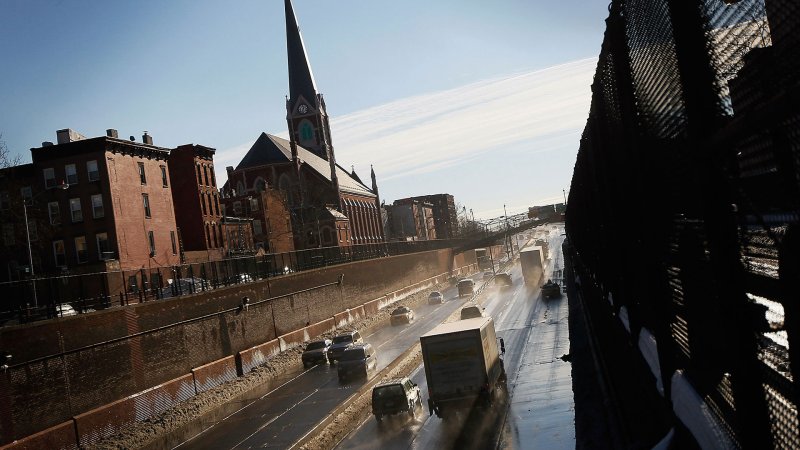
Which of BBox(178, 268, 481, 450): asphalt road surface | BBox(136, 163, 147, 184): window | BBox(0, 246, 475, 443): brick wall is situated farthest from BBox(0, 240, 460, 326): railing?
BBox(136, 163, 147, 184): window

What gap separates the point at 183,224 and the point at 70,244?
Result: 14.5m

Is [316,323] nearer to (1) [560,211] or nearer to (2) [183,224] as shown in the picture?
(2) [183,224]

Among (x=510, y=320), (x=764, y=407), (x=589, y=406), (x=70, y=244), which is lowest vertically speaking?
(x=510, y=320)

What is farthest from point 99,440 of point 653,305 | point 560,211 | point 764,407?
point 560,211

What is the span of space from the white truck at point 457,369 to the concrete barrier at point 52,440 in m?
13.4

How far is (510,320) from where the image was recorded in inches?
2363

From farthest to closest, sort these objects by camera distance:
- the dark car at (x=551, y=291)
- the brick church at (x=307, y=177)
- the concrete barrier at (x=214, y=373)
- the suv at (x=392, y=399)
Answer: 1. the brick church at (x=307, y=177)
2. the dark car at (x=551, y=291)
3. the concrete barrier at (x=214, y=373)
4. the suv at (x=392, y=399)

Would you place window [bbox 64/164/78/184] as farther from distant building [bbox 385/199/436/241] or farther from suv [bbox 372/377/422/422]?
distant building [bbox 385/199/436/241]

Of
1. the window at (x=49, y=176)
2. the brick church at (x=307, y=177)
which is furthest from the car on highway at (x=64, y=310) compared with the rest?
the brick church at (x=307, y=177)

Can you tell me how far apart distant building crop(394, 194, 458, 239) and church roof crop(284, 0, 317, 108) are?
194ft

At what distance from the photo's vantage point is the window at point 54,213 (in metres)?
58.8

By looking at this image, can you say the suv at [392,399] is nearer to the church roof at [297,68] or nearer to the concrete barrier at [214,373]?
the concrete barrier at [214,373]

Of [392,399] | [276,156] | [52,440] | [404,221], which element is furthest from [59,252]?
Result: [404,221]

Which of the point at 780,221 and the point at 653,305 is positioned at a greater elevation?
the point at 780,221
